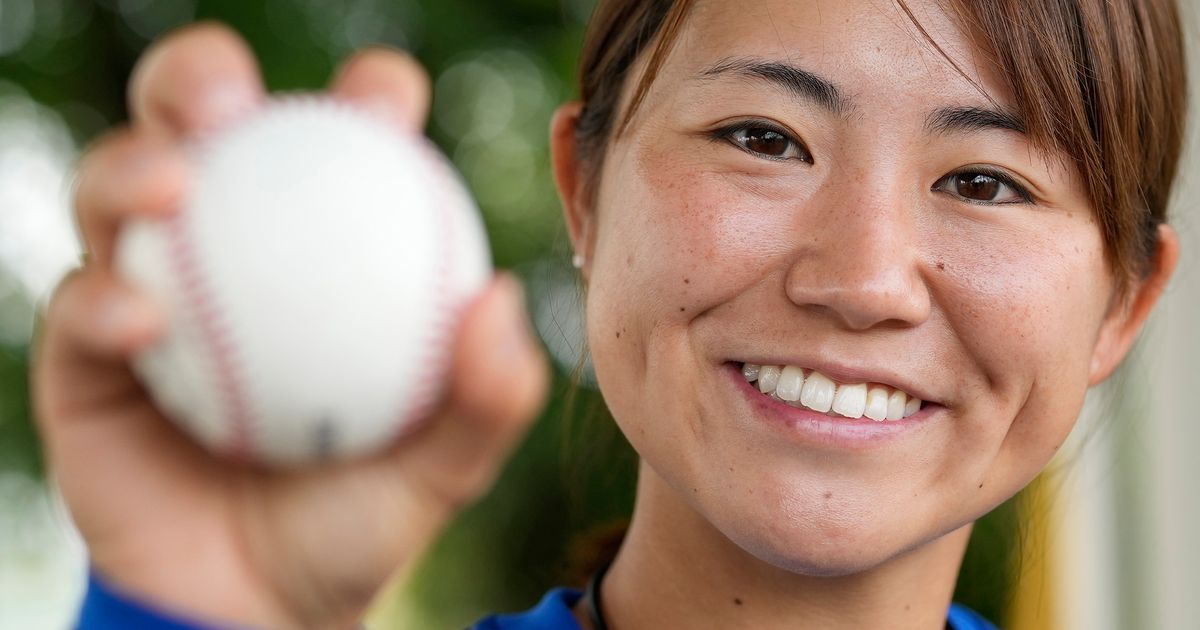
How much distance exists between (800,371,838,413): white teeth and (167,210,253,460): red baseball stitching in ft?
1.50

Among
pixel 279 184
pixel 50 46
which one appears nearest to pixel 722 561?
pixel 279 184

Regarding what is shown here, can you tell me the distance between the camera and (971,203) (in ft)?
3.24

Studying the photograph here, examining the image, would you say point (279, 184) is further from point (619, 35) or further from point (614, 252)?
point (619, 35)

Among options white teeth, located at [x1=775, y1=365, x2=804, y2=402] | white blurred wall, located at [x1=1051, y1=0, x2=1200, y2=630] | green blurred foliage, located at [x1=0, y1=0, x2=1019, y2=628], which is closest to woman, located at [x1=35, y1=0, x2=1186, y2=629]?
white teeth, located at [x1=775, y1=365, x2=804, y2=402]

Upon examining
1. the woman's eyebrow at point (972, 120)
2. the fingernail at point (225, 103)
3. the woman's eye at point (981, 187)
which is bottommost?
the fingernail at point (225, 103)

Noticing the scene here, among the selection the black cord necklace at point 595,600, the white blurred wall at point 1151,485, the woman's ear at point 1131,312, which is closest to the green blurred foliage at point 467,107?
the white blurred wall at point 1151,485

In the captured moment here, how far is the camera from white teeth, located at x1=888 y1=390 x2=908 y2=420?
3.32ft

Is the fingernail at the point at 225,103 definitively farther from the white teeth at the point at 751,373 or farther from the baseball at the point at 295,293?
the white teeth at the point at 751,373

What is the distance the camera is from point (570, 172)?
129 cm

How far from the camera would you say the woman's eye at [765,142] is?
1.02 metres

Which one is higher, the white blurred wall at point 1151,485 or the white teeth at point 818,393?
the white teeth at point 818,393

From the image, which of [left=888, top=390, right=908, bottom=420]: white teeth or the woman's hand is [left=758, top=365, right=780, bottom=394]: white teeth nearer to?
[left=888, top=390, right=908, bottom=420]: white teeth

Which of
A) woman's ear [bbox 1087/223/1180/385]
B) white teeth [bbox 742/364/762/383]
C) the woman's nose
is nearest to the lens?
the woman's nose

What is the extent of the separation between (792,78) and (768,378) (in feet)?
0.78
